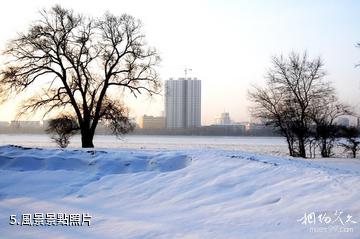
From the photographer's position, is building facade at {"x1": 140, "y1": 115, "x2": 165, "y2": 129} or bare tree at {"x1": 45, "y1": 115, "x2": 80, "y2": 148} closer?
bare tree at {"x1": 45, "y1": 115, "x2": 80, "y2": 148}

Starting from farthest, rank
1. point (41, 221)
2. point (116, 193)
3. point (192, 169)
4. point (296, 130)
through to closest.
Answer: point (296, 130) < point (192, 169) < point (116, 193) < point (41, 221)

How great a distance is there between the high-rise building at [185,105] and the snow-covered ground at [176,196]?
62.0 m

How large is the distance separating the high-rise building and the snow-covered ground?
6199 centimetres

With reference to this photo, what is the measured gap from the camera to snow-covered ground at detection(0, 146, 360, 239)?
22.9ft

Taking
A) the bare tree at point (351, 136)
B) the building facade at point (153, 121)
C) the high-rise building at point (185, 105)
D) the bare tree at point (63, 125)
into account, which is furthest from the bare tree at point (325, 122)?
the building facade at point (153, 121)

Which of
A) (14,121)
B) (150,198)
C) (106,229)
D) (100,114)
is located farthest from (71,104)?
(106,229)

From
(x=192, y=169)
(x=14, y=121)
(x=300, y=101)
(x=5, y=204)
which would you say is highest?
(x=300, y=101)

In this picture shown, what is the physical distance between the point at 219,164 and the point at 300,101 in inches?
833

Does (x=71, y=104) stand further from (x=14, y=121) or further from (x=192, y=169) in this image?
(x=192, y=169)

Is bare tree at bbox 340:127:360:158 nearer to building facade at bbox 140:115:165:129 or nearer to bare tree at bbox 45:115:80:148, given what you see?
bare tree at bbox 45:115:80:148

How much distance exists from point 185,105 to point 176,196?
79.1 meters

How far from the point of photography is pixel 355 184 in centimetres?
893
